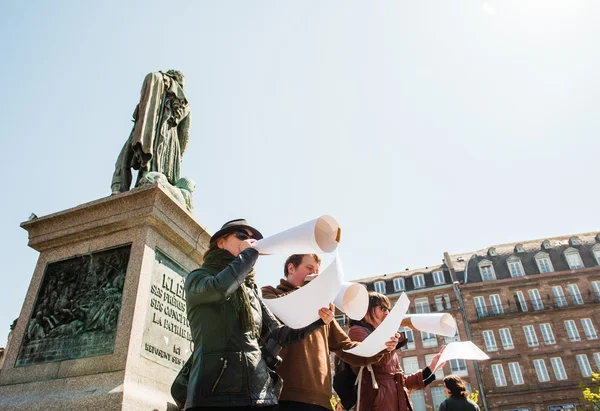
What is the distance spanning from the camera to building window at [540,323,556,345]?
107ft

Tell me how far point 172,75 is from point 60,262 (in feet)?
9.74

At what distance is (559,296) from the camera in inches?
1351

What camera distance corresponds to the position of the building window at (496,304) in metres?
34.7

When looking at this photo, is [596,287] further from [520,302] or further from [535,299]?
[520,302]

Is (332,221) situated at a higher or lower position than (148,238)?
lower

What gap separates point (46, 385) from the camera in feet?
10.7

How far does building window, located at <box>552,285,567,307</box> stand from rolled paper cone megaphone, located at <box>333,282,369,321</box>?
37.5m

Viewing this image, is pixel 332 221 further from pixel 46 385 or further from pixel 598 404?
pixel 598 404

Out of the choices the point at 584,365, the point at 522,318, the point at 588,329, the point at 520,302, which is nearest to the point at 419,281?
the point at 520,302

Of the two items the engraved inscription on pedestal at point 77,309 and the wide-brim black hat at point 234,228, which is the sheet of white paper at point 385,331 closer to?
the wide-brim black hat at point 234,228

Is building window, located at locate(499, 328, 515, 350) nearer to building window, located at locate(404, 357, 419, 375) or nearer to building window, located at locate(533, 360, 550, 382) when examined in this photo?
building window, located at locate(533, 360, 550, 382)

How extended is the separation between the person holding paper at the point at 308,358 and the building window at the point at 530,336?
117 ft

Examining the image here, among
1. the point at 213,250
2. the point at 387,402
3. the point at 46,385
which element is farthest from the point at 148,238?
the point at 387,402

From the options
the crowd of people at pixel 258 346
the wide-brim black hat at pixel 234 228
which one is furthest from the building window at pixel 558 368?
the wide-brim black hat at pixel 234 228
